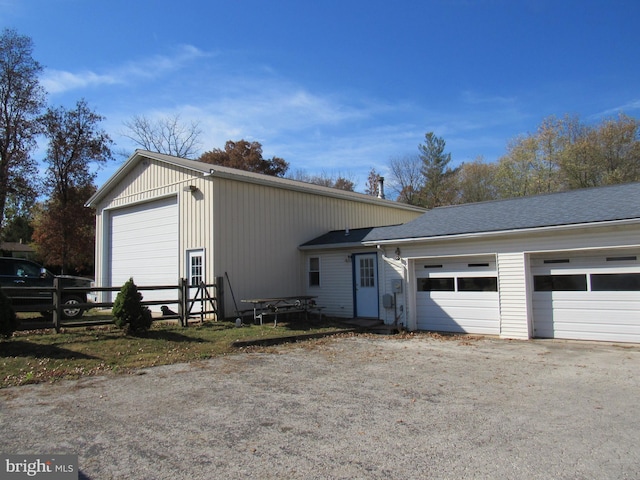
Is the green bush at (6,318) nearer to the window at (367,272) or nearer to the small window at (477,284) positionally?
the window at (367,272)

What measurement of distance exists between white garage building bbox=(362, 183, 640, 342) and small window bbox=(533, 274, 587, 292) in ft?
0.07

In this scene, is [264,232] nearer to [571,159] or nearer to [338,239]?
[338,239]

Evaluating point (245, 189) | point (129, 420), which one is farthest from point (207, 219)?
point (129, 420)

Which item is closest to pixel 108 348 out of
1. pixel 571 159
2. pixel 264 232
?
pixel 264 232

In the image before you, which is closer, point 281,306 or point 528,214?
point 528,214

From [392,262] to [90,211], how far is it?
78.1 ft

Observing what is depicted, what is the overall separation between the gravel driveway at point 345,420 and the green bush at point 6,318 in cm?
287

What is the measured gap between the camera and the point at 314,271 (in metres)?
16.7

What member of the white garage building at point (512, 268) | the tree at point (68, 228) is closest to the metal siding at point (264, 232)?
the white garage building at point (512, 268)

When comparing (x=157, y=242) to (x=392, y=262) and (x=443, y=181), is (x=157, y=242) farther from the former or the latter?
(x=443, y=181)

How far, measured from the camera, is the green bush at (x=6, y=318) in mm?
9055

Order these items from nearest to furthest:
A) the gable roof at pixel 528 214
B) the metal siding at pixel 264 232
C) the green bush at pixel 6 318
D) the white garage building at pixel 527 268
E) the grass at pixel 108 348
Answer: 1. the grass at pixel 108 348
2. the green bush at pixel 6 318
3. the white garage building at pixel 527 268
4. the gable roof at pixel 528 214
5. the metal siding at pixel 264 232

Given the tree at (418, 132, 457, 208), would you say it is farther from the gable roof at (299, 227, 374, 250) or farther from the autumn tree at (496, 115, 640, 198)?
the gable roof at (299, 227, 374, 250)

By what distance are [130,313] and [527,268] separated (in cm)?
964
